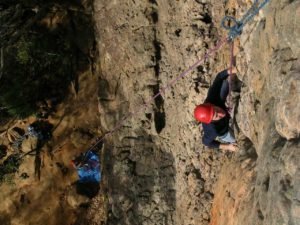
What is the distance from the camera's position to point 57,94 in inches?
416

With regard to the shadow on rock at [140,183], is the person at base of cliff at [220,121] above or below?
above

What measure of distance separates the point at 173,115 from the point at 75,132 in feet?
12.6

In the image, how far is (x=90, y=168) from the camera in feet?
31.7

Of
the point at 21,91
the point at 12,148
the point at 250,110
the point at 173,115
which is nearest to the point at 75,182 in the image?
the point at 12,148

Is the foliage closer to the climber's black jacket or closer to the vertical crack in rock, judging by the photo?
the vertical crack in rock

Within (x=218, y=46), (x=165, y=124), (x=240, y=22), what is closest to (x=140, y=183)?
(x=165, y=124)

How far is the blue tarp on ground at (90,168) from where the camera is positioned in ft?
31.5

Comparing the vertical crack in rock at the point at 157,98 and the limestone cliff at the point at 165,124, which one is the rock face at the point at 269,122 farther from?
the vertical crack in rock at the point at 157,98

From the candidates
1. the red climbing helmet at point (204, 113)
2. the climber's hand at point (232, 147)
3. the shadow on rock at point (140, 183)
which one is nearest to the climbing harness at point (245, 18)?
the red climbing helmet at point (204, 113)

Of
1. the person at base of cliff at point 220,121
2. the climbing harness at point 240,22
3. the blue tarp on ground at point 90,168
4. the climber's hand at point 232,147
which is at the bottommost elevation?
the blue tarp on ground at point 90,168

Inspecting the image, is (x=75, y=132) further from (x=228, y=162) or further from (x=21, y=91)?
(x=228, y=162)

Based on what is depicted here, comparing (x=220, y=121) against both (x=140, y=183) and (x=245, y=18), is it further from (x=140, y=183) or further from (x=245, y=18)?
(x=140, y=183)

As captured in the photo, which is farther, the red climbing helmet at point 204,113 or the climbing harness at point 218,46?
the red climbing helmet at point 204,113

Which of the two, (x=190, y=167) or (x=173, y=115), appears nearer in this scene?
(x=190, y=167)
